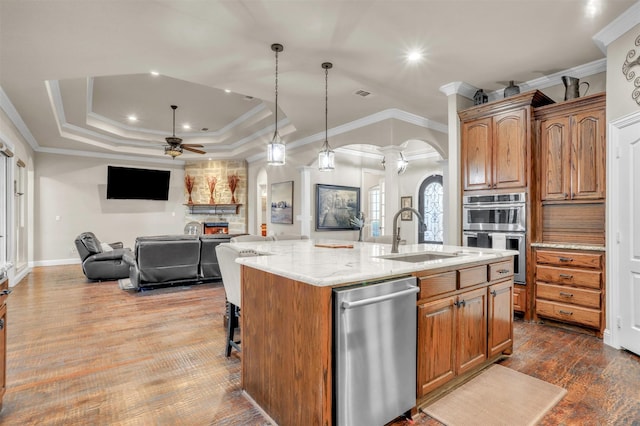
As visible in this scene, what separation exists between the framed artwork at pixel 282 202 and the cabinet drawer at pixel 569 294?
4808mm

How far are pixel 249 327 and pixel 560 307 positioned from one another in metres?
3.19

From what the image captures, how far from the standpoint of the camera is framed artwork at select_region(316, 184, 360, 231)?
283 inches

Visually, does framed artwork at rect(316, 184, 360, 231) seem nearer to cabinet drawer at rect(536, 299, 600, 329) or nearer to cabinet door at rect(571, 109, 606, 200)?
cabinet drawer at rect(536, 299, 600, 329)

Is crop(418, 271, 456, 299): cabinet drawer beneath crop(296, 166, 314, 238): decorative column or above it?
beneath

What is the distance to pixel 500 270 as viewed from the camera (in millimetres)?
2502

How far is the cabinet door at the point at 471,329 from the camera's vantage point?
212 cm

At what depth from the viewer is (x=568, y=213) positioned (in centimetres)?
364

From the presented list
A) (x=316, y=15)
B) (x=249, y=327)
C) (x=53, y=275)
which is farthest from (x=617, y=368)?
(x=53, y=275)

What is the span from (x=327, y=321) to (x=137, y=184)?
8745 millimetres

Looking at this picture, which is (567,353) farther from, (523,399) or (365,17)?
(365,17)

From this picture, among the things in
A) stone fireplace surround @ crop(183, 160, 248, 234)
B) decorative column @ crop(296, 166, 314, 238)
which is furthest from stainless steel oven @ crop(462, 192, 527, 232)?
stone fireplace surround @ crop(183, 160, 248, 234)

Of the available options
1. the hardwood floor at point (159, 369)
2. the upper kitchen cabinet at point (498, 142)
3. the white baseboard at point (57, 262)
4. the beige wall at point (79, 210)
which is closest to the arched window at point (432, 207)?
the upper kitchen cabinet at point (498, 142)

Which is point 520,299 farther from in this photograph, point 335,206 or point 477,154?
point 335,206

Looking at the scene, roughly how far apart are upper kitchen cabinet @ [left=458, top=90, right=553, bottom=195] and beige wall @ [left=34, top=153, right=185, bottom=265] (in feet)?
26.3
